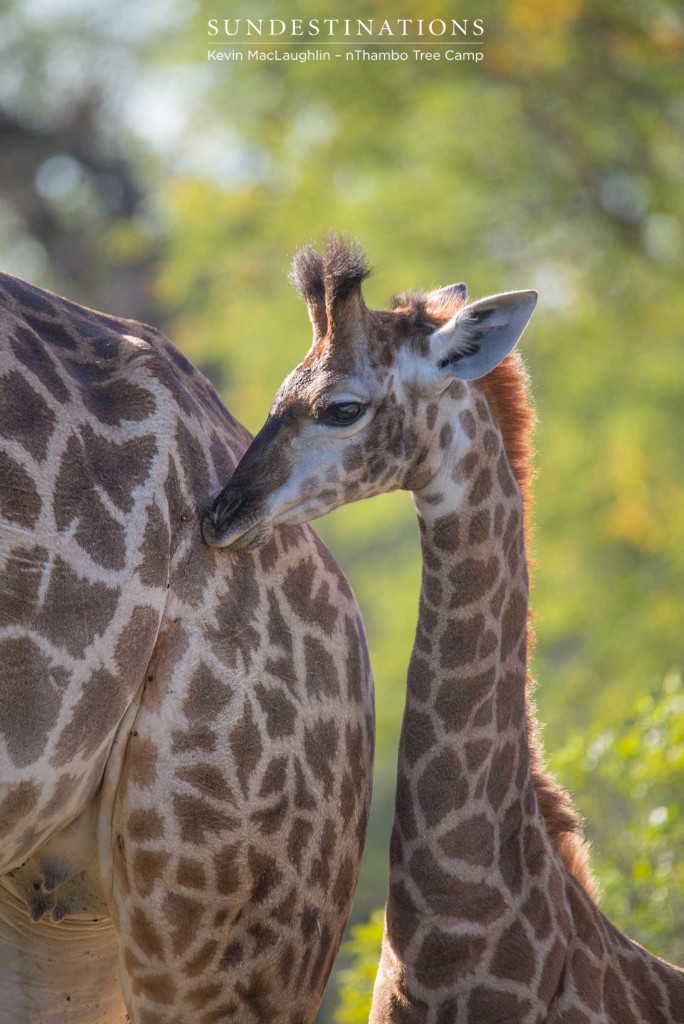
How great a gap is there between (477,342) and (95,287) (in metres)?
20.0

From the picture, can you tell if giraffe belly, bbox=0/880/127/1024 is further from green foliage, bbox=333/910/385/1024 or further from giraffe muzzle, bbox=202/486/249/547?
green foliage, bbox=333/910/385/1024

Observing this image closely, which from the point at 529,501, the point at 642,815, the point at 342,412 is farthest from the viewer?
the point at 642,815

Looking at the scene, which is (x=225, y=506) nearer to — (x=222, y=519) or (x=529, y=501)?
(x=222, y=519)

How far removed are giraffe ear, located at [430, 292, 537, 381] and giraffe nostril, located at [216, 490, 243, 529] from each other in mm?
735

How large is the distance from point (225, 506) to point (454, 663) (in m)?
0.89

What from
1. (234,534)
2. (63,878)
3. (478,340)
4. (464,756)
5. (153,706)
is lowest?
(63,878)

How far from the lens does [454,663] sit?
3.41 meters

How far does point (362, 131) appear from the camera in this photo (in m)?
13.9

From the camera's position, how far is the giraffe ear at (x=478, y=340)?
10.9ft

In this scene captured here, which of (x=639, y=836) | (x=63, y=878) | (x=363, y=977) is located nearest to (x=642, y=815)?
(x=639, y=836)

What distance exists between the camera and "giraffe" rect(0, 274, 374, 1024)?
2.64 m

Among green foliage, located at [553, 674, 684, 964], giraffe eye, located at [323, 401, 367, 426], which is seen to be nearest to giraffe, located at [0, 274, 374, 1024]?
giraffe eye, located at [323, 401, 367, 426]

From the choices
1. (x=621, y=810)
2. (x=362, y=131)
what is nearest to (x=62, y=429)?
(x=621, y=810)

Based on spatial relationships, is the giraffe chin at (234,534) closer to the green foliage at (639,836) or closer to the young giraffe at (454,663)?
the young giraffe at (454,663)
